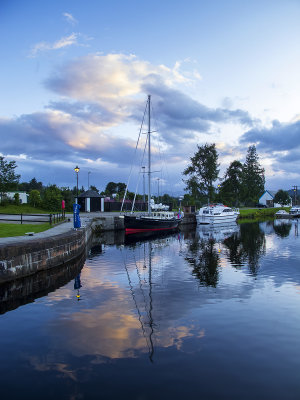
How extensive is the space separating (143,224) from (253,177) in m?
76.6

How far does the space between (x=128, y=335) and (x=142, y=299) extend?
3.63 metres

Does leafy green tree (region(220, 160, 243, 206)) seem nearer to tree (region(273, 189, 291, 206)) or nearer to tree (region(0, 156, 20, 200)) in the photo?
tree (region(273, 189, 291, 206))

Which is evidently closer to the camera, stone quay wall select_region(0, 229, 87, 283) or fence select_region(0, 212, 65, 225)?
stone quay wall select_region(0, 229, 87, 283)

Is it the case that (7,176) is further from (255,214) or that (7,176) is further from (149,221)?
(255,214)

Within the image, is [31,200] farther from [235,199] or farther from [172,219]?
[235,199]

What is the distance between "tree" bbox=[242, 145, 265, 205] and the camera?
10088 cm

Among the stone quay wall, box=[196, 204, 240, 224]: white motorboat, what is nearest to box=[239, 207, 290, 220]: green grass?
box=[196, 204, 240, 224]: white motorboat

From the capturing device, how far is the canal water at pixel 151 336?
638 cm

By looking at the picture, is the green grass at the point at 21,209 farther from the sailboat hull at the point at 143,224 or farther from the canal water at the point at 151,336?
the canal water at the point at 151,336

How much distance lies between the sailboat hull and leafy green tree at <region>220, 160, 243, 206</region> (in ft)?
183

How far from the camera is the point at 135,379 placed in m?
6.57

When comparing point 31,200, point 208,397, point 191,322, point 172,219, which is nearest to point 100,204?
point 31,200

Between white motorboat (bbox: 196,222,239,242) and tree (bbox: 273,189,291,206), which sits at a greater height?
tree (bbox: 273,189,291,206)

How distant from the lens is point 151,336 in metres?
8.76
